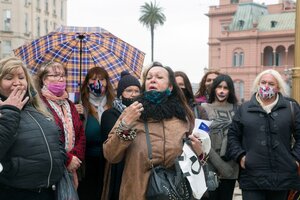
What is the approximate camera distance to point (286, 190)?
5453 millimetres

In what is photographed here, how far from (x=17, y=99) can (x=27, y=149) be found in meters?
0.41

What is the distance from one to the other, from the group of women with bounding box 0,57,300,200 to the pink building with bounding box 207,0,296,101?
216ft

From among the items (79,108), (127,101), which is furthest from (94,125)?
(127,101)

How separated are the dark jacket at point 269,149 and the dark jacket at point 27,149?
6.95ft

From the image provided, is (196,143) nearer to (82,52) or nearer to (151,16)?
(82,52)

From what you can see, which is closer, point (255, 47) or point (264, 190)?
point (264, 190)

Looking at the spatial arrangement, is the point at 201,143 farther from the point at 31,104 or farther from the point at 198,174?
the point at 31,104

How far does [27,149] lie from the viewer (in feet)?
13.5

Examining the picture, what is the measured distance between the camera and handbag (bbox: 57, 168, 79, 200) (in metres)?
4.50

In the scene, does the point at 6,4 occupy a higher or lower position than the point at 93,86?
higher

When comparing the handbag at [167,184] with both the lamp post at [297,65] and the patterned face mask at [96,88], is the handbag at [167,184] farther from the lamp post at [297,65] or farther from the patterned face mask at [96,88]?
the lamp post at [297,65]

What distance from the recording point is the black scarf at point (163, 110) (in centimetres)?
460

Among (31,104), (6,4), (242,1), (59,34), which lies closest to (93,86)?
(59,34)

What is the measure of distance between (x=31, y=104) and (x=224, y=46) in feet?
235
